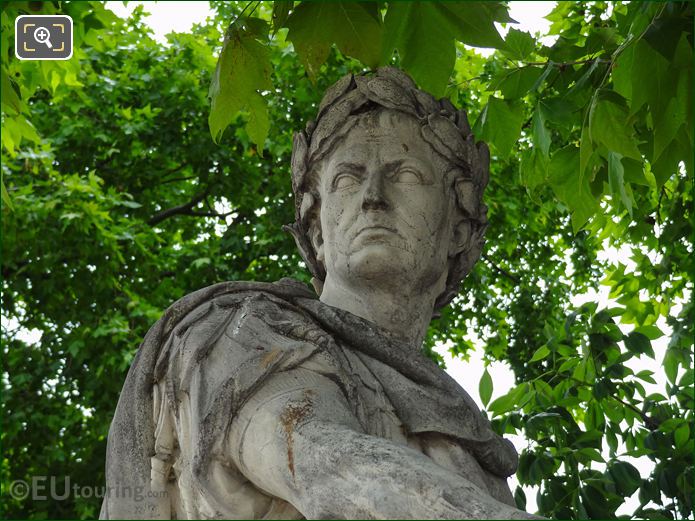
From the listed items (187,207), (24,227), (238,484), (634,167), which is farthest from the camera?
(187,207)

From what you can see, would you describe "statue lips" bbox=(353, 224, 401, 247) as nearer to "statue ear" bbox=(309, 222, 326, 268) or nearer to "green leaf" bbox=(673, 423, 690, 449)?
"statue ear" bbox=(309, 222, 326, 268)

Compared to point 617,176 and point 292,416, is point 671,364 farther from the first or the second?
point 292,416

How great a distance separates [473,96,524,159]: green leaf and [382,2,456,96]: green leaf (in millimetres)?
1486

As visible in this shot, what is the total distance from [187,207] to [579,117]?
7662 millimetres

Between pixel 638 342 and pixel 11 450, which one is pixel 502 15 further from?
pixel 11 450

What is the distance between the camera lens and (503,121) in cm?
500

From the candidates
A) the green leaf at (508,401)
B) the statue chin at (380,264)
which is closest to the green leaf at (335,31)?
the statue chin at (380,264)

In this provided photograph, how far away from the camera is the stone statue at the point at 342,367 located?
3.13m

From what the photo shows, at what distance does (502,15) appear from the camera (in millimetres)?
3500

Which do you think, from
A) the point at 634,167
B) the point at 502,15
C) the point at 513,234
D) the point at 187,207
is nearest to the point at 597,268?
the point at 513,234

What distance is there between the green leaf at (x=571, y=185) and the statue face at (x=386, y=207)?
0.61 m

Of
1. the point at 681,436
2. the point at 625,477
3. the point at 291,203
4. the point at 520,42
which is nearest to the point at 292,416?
the point at 520,42

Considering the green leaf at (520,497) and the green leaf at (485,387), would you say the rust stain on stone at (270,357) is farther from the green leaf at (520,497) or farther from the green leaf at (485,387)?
the green leaf at (520,497)

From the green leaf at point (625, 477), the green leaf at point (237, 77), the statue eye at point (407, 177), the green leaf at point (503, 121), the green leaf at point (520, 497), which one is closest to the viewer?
the green leaf at point (237, 77)
